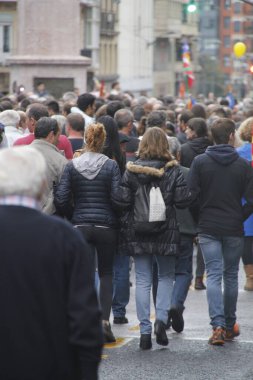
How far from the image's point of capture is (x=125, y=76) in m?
91.2

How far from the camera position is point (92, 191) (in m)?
10.3

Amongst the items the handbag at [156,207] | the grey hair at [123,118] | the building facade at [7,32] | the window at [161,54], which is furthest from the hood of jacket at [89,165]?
the window at [161,54]

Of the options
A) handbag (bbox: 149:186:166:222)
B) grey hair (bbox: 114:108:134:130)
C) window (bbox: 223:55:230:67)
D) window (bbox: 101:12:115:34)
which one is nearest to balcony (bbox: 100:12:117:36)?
window (bbox: 101:12:115:34)

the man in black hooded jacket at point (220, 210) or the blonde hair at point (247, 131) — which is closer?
the man in black hooded jacket at point (220, 210)

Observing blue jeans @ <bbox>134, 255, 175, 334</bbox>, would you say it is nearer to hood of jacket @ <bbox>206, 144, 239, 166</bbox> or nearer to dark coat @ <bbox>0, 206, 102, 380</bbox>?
hood of jacket @ <bbox>206, 144, 239, 166</bbox>

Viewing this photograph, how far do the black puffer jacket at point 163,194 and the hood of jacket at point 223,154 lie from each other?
1.18ft

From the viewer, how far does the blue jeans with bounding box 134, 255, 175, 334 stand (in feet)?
34.3

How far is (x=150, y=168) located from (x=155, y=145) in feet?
0.63

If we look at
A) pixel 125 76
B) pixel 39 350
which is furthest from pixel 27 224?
pixel 125 76

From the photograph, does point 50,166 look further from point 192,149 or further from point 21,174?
point 21,174

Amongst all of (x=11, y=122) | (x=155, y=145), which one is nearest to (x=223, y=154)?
(x=155, y=145)

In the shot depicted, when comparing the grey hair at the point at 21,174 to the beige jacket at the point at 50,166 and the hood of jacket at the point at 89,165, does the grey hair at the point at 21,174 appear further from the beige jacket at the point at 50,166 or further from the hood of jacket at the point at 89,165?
the beige jacket at the point at 50,166

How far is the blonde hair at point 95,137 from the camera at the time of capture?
33.9 ft

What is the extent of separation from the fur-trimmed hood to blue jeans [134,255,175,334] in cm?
63
